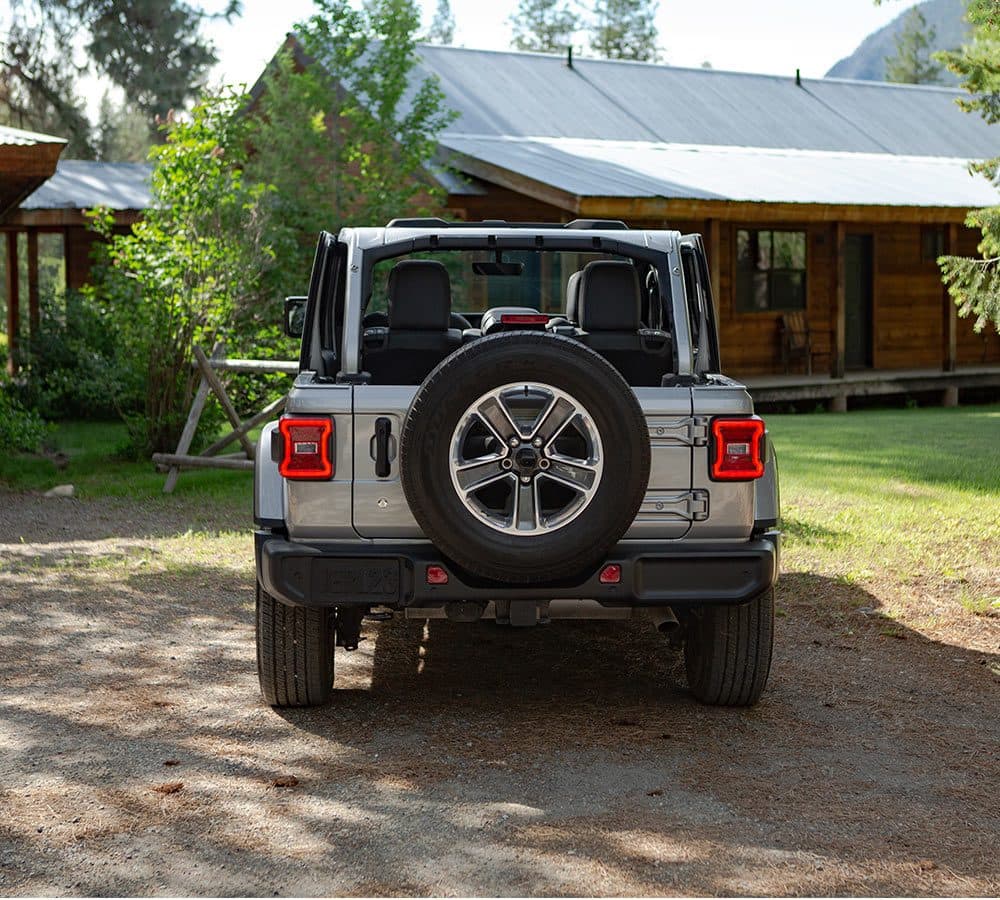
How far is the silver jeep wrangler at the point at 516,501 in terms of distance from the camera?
4.84m

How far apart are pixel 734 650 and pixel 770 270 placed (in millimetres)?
17247

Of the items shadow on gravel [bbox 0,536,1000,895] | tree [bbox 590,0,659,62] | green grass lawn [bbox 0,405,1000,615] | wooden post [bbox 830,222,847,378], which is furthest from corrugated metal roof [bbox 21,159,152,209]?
tree [bbox 590,0,659,62]

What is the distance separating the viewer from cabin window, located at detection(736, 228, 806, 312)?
21.8m

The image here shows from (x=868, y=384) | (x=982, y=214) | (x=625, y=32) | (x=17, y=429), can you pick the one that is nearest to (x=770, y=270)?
(x=868, y=384)

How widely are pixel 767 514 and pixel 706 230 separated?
582 inches

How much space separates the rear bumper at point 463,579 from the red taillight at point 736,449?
290 mm

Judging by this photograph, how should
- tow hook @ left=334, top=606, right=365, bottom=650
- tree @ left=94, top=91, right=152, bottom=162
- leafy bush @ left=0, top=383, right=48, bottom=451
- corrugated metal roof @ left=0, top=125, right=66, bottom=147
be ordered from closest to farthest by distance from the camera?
tow hook @ left=334, top=606, right=365, bottom=650 < corrugated metal roof @ left=0, top=125, right=66, bottom=147 < leafy bush @ left=0, top=383, right=48, bottom=451 < tree @ left=94, top=91, right=152, bottom=162

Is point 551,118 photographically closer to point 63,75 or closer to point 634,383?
point 634,383

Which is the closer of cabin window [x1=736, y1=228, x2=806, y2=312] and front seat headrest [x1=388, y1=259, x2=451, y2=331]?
front seat headrest [x1=388, y1=259, x2=451, y2=331]

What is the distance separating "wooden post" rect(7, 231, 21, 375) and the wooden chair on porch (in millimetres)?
11363

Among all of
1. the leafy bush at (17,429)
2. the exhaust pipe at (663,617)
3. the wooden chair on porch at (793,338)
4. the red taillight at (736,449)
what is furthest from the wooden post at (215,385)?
the wooden chair on porch at (793,338)

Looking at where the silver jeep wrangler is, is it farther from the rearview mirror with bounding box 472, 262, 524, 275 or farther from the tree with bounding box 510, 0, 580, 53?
the tree with bounding box 510, 0, 580, 53

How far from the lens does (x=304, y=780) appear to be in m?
4.79

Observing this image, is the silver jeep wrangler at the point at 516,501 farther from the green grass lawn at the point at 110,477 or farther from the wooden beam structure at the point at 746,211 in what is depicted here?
the wooden beam structure at the point at 746,211
